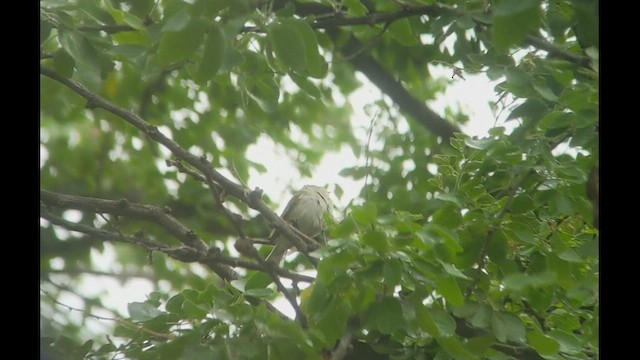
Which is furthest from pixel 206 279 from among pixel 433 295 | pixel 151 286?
pixel 433 295

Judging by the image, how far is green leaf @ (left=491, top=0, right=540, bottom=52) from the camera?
149 centimetres

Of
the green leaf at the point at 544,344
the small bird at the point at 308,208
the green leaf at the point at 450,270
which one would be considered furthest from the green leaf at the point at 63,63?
the small bird at the point at 308,208

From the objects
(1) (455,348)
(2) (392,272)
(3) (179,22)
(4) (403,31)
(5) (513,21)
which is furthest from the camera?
(4) (403,31)

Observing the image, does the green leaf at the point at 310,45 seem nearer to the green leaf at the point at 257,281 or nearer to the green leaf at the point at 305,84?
the green leaf at the point at 305,84

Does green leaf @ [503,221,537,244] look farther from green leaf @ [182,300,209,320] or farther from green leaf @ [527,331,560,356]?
green leaf @ [182,300,209,320]

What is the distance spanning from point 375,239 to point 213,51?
0.61m

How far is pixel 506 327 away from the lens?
2.04 m

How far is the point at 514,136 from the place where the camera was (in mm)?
1811

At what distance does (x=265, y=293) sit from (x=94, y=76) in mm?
974

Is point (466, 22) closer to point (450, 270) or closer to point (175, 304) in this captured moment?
point (450, 270)

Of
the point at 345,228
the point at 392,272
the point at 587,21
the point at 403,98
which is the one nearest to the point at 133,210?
the point at 345,228

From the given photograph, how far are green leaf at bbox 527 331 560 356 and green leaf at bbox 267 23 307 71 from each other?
3.22 feet

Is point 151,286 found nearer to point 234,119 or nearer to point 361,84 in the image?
point 234,119

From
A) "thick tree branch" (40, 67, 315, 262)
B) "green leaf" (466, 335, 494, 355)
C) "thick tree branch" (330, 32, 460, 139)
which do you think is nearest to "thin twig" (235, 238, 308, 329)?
"thick tree branch" (40, 67, 315, 262)
